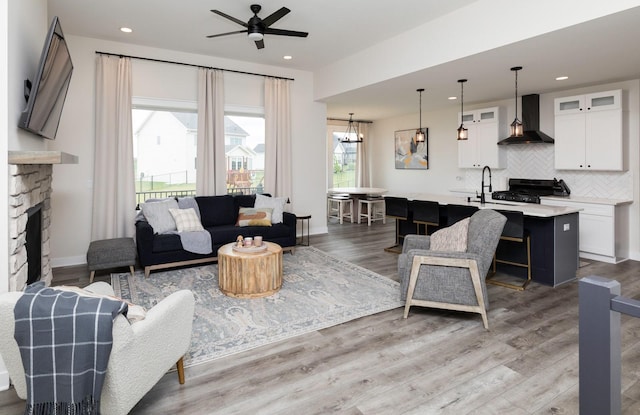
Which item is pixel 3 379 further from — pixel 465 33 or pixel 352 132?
pixel 352 132

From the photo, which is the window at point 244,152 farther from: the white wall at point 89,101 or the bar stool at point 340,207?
the bar stool at point 340,207

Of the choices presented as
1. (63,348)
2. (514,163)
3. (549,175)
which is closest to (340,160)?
(514,163)

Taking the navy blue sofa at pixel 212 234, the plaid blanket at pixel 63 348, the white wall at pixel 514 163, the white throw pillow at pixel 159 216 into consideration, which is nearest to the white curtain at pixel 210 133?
the navy blue sofa at pixel 212 234

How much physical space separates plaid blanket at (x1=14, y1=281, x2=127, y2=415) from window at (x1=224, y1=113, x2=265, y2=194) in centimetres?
530

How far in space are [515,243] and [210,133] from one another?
4.70 m

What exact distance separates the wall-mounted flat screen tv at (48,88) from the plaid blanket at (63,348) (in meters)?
1.56

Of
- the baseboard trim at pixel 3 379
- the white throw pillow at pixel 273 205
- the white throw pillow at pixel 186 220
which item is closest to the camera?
the baseboard trim at pixel 3 379

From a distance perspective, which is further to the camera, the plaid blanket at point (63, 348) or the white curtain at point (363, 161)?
the white curtain at point (363, 161)

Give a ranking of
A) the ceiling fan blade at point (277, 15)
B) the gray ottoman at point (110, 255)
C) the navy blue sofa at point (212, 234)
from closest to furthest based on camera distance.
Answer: the ceiling fan blade at point (277, 15), the gray ottoman at point (110, 255), the navy blue sofa at point (212, 234)

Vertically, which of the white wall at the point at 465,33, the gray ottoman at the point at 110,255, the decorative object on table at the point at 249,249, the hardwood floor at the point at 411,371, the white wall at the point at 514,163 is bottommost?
the hardwood floor at the point at 411,371

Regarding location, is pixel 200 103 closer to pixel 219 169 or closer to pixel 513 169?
pixel 219 169

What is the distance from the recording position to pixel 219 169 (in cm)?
636

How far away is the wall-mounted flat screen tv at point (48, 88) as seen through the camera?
8.70 feet

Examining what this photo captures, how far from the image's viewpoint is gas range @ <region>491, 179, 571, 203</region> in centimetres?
631
